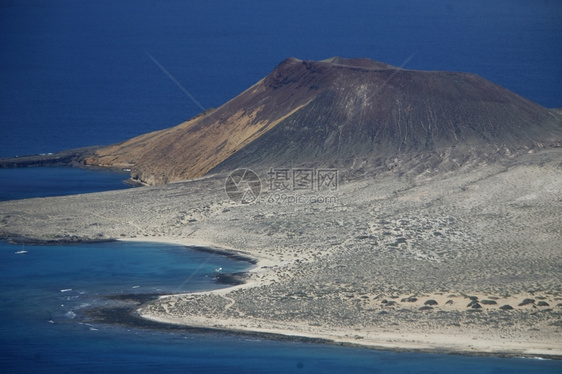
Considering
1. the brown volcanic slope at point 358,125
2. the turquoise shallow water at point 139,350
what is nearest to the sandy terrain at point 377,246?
the turquoise shallow water at point 139,350

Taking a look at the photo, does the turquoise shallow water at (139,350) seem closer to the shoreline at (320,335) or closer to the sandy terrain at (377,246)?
the shoreline at (320,335)

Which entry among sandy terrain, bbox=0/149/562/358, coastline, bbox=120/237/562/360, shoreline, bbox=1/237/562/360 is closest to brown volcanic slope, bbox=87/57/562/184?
sandy terrain, bbox=0/149/562/358

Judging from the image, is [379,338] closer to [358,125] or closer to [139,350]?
[139,350]

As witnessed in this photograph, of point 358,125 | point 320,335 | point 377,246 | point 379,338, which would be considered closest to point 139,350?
point 320,335

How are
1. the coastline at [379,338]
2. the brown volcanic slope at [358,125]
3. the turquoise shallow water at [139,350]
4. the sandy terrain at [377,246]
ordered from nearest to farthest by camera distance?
the turquoise shallow water at [139,350] → the coastline at [379,338] → the sandy terrain at [377,246] → the brown volcanic slope at [358,125]

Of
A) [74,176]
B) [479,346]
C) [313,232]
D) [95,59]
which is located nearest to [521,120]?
[313,232]
